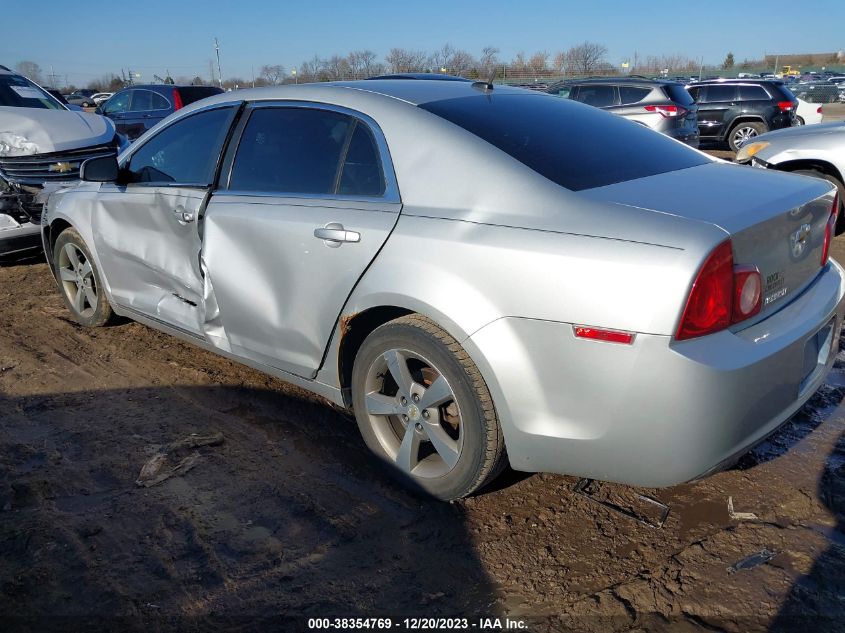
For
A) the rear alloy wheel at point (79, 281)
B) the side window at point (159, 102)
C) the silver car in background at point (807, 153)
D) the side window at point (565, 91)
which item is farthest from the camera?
the side window at point (565, 91)

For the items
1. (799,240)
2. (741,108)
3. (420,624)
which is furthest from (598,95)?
(420,624)

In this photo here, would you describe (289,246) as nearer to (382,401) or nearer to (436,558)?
(382,401)

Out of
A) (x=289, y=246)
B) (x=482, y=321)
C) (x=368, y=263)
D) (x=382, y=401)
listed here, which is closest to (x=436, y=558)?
(x=382, y=401)

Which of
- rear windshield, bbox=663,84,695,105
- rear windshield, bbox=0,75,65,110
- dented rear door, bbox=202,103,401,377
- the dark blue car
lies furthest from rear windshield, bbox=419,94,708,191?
the dark blue car

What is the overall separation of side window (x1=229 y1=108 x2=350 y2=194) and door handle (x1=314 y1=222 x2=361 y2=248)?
228 millimetres

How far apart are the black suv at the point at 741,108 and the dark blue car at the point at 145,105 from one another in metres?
11.0

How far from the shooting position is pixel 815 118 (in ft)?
53.7

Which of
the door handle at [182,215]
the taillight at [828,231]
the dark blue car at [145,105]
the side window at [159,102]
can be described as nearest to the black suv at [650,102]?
the dark blue car at [145,105]

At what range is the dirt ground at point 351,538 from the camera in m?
2.36

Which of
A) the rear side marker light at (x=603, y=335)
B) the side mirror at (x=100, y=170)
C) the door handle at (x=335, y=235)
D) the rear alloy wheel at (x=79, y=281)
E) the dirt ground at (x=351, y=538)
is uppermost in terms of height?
the side mirror at (x=100, y=170)

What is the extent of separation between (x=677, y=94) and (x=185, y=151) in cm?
1120

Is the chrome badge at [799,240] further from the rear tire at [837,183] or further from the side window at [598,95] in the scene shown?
the side window at [598,95]

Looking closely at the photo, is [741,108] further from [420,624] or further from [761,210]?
[420,624]

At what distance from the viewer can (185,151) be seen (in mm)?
4035
